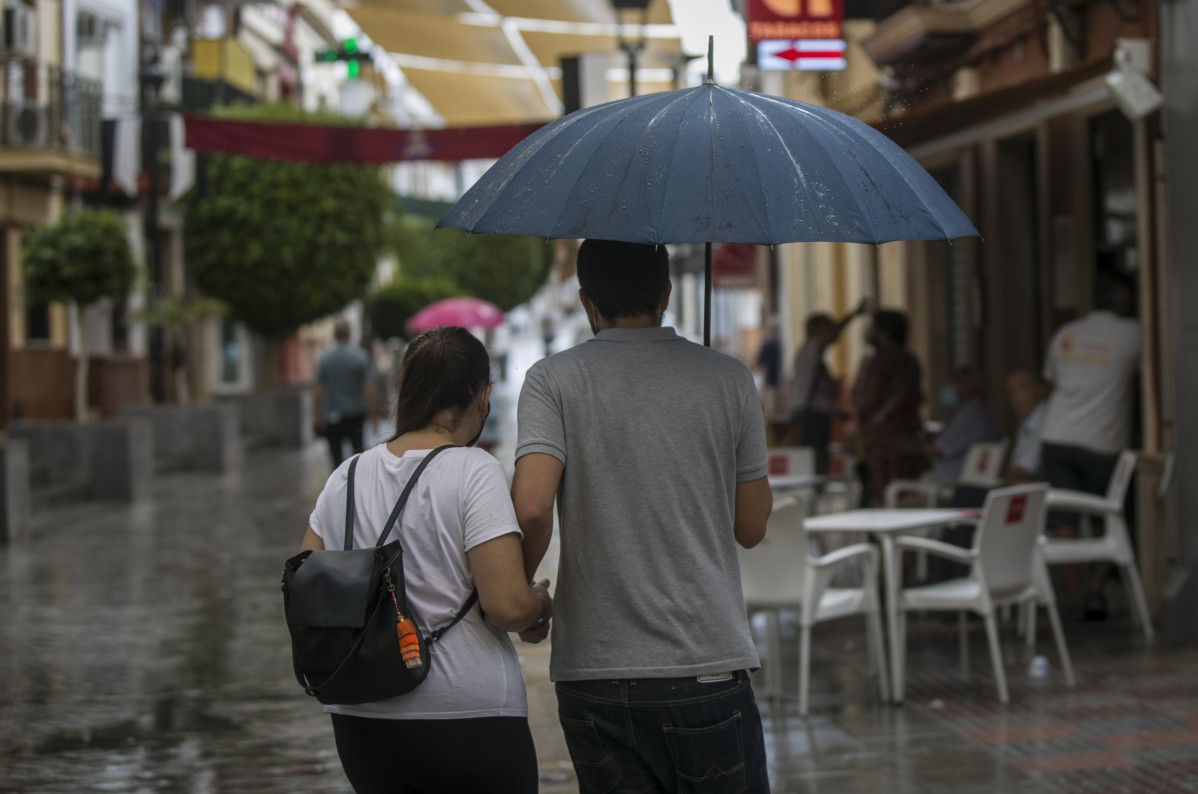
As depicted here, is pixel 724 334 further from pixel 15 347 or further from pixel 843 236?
pixel 843 236

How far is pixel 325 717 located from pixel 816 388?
6.53 metres

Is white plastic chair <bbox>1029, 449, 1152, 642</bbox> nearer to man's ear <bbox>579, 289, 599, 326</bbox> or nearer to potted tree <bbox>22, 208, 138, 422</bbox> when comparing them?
man's ear <bbox>579, 289, 599, 326</bbox>

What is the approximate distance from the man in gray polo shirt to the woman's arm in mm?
80

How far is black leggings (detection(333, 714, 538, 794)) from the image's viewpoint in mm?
3035

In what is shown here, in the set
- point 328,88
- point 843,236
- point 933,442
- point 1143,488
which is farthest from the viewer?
point 328,88

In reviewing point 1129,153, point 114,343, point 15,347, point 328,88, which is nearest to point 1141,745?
point 1129,153

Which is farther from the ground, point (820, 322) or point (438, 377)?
point (820, 322)

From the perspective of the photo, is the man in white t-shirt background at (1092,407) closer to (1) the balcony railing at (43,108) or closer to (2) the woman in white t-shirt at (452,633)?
(2) the woman in white t-shirt at (452,633)

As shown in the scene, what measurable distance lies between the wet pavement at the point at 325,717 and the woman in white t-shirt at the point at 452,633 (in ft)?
8.86

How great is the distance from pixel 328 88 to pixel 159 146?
38.8 meters

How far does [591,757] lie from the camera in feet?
10.2

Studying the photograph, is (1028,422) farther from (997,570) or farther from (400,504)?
(400,504)

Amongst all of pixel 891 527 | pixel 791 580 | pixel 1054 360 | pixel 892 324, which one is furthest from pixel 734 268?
pixel 791 580

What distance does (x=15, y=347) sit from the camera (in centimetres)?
2439
